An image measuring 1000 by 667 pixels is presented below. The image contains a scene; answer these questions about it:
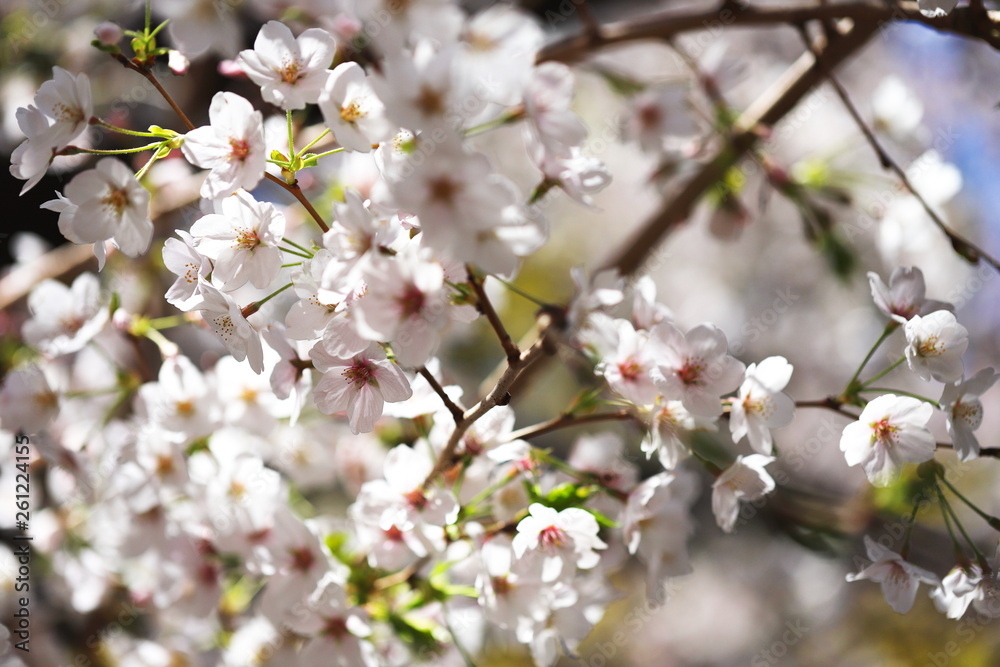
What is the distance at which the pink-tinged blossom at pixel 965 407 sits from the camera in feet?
2.21

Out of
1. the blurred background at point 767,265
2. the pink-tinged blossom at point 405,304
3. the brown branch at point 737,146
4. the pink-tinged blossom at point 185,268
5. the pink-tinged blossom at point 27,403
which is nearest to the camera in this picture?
the pink-tinged blossom at point 405,304

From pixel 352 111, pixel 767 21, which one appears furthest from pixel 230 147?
pixel 767 21

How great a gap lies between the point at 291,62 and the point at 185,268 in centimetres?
24

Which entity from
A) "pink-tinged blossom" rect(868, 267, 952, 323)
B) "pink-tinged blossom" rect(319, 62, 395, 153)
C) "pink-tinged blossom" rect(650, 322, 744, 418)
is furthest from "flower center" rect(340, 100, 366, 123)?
"pink-tinged blossom" rect(868, 267, 952, 323)


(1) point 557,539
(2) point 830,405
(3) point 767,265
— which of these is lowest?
(3) point 767,265

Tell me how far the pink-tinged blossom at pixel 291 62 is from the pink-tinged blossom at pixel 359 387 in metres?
0.24

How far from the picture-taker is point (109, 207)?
0.63 metres

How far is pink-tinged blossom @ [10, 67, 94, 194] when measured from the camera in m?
0.62

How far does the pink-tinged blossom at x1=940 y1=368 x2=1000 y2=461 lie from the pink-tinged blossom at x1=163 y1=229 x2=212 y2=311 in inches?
28.7

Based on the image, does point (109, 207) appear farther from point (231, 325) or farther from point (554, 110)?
point (554, 110)

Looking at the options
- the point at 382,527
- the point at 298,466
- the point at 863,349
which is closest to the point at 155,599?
the point at 298,466

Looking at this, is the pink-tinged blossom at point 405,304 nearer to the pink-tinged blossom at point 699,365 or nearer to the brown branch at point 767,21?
the pink-tinged blossom at point 699,365

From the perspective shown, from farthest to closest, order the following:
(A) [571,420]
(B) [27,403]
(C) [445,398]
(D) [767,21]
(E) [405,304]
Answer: (D) [767,21] → (B) [27,403] → (A) [571,420] → (C) [445,398] → (E) [405,304]

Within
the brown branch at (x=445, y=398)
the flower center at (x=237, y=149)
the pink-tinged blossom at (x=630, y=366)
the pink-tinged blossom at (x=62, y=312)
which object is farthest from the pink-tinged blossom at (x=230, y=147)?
the pink-tinged blossom at (x=62, y=312)
